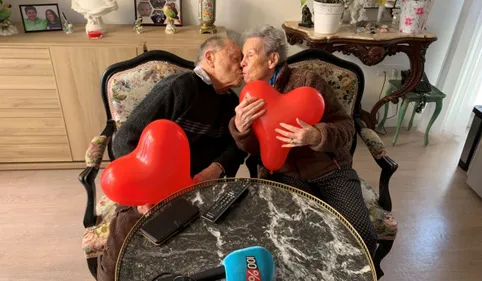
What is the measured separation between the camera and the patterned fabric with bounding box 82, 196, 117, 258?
139 centimetres

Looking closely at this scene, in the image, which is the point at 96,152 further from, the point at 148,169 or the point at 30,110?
the point at 30,110

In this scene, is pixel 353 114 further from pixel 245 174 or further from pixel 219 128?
pixel 245 174

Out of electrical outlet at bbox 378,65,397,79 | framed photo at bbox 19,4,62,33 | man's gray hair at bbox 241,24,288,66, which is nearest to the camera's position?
man's gray hair at bbox 241,24,288,66

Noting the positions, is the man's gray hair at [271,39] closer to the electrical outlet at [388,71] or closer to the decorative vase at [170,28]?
the decorative vase at [170,28]

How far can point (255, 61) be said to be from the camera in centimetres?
148

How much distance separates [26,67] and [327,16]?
1801 mm

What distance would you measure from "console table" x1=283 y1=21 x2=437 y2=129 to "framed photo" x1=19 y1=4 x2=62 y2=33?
4.76 ft

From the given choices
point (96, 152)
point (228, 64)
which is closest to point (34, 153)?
point (96, 152)

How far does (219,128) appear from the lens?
163 cm

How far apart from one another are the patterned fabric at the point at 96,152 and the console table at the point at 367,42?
1408 mm

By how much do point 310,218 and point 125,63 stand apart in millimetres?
1074

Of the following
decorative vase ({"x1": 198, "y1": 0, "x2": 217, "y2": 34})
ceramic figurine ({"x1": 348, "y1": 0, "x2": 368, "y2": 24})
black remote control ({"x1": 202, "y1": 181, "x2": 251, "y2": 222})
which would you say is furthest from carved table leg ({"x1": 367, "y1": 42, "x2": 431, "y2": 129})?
black remote control ({"x1": 202, "y1": 181, "x2": 251, "y2": 222})

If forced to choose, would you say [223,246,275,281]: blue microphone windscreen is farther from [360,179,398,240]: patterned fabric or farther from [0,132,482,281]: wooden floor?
[0,132,482,281]: wooden floor

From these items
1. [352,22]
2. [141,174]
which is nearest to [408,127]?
[352,22]
